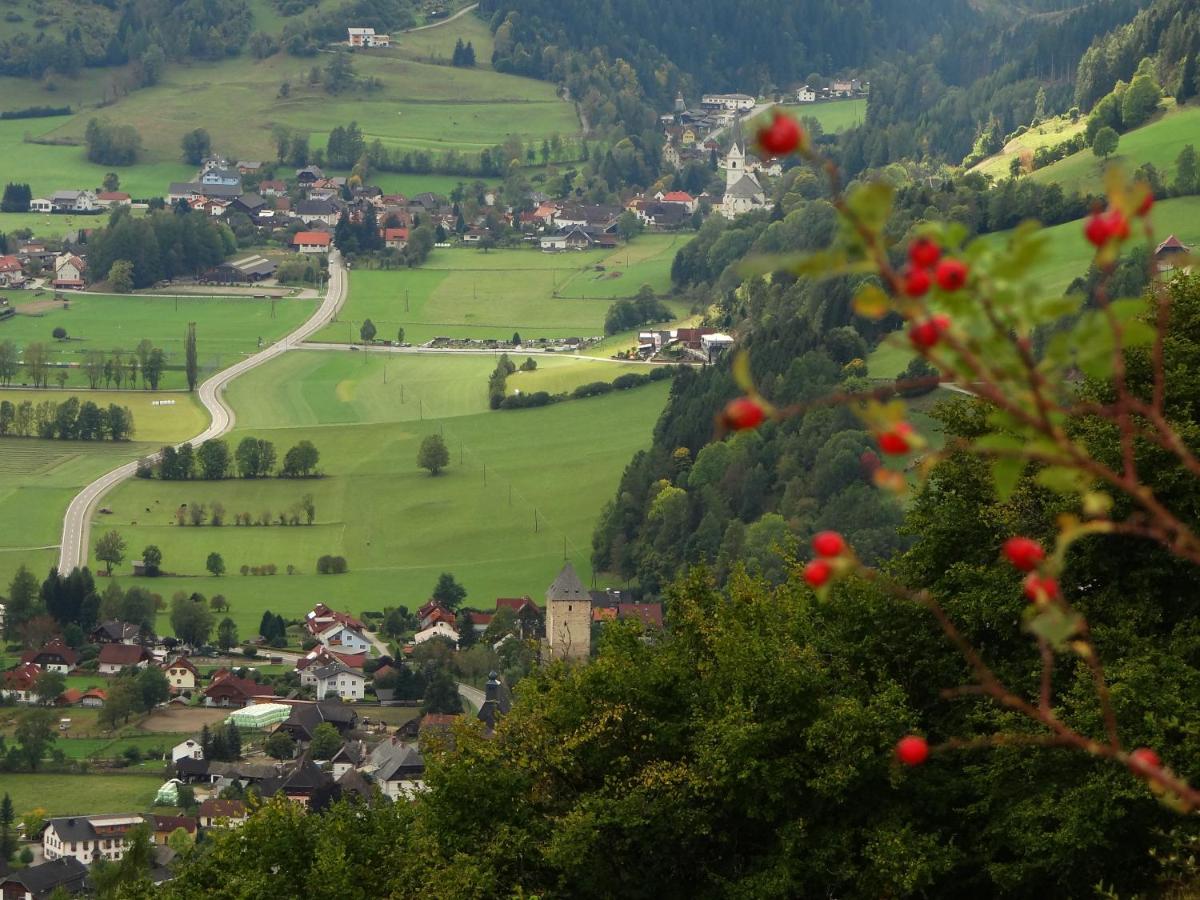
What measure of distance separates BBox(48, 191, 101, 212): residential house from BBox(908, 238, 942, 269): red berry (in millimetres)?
144705

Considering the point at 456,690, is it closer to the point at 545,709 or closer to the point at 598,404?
the point at 598,404

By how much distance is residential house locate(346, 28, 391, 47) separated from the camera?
17688 cm

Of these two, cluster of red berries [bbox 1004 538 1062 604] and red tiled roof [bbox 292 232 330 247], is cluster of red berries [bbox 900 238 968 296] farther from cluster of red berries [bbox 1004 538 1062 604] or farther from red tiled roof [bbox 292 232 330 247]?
red tiled roof [bbox 292 232 330 247]

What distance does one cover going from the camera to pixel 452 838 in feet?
64.0

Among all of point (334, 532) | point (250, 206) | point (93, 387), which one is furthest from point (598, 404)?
point (250, 206)

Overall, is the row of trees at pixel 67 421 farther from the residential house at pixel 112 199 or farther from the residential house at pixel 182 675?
the residential house at pixel 112 199

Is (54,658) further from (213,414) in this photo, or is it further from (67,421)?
(213,414)

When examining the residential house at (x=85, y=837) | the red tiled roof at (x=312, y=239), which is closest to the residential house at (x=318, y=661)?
the residential house at (x=85, y=837)

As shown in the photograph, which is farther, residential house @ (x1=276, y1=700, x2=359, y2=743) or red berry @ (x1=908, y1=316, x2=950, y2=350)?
residential house @ (x1=276, y1=700, x2=359, y2=743)

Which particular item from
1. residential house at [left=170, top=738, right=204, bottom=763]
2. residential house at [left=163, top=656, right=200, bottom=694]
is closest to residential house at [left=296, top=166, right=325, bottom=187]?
residential house at [left=163, top=656, right=200, bottom=694]

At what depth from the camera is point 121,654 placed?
6369cm

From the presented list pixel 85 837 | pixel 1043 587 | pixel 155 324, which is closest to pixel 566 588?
pixel 85 837

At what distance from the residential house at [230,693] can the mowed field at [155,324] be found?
39.6m

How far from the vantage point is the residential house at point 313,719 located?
189 feet
